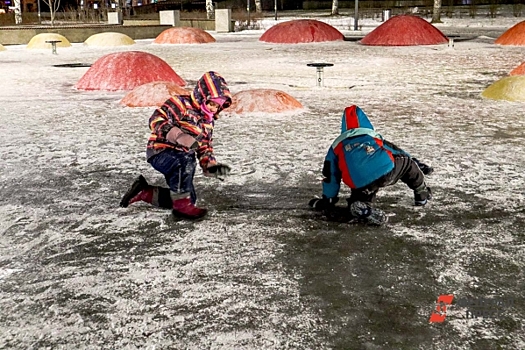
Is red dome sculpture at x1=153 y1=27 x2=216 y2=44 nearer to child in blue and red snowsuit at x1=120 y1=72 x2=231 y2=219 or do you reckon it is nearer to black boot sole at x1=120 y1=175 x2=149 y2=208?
black boot sole at x1=120 y1=175 x2=149 y2=208

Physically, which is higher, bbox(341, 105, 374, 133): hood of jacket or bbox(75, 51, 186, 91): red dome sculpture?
bbox(75, 51, 186, 91): red dome sculpture

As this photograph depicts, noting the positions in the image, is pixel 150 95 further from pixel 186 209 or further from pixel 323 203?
pixel 323 203

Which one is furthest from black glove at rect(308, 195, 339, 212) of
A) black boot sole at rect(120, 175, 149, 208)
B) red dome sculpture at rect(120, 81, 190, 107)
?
red dome sculpture at rect(120, 81, 190, 107)

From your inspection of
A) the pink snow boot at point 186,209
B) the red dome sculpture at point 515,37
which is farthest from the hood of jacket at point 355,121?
the red dome sculpture at point 515,37

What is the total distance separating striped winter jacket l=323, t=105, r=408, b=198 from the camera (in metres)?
3.59

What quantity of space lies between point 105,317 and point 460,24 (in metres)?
32.8

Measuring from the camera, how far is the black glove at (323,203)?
4003 mm

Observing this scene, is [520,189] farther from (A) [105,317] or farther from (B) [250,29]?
(B) [250,29]

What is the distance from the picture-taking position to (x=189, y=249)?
3.50 meters

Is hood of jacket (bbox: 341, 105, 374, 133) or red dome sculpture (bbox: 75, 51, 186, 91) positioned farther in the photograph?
red dome sculpture (bbox: 75, 51, 186, 91)

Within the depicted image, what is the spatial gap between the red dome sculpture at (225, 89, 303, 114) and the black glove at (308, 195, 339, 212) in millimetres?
3957

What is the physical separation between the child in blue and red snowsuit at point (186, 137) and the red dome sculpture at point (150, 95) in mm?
4603

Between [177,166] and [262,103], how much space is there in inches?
172

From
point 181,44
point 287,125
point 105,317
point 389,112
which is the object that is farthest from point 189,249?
point 181,44
